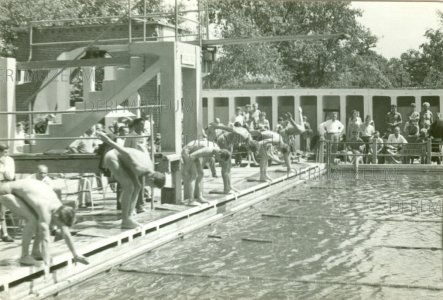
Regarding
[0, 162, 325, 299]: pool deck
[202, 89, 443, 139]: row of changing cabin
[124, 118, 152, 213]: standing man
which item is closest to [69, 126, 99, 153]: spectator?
[0, 162, 325, 299]: pool deck

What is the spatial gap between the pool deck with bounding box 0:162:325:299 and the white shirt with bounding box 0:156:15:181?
0.79 meters

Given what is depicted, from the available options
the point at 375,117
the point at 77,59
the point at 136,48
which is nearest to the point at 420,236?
the point at 136,48

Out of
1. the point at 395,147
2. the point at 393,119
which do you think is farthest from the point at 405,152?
the point at 393,119

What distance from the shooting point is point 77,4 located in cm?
2255

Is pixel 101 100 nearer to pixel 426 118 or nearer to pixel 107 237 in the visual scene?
pixel 107 237

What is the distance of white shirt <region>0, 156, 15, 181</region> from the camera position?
860cm

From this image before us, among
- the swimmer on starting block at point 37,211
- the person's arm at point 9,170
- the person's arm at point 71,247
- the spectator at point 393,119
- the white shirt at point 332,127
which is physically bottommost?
the person's arm at point 71,247

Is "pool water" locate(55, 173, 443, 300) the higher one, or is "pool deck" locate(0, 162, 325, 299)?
"pool deck" locate(0, 162, 325, 299)

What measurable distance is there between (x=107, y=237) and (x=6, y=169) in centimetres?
156

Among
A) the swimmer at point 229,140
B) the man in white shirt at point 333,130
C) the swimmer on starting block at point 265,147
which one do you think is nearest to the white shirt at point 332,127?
the man in white shirt at point 333,130

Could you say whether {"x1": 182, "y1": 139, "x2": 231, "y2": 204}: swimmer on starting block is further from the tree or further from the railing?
the railing

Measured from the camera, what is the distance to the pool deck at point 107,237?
22.0 ft

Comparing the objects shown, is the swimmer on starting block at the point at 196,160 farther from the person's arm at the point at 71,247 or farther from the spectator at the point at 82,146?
the person's arm at the point at 71,247

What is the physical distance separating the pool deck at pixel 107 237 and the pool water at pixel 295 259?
0.17 meters
